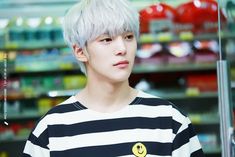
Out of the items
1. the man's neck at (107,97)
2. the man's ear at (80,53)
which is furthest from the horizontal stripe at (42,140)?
the man's ear at (80,53)

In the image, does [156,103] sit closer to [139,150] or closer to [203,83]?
[139,150]

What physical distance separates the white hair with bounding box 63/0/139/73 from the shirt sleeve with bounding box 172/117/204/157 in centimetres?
35

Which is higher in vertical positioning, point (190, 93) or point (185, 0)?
point (185, 0)

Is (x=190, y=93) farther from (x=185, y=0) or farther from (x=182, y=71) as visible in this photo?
(x=185, y=0)

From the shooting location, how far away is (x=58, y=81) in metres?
3.92

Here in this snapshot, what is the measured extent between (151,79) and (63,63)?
0.73m

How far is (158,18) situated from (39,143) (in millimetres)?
2422

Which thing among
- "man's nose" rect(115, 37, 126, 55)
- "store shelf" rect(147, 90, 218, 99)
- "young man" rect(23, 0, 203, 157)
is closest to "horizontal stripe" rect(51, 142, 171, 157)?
"young man" rect(23, 0, 203, 157)

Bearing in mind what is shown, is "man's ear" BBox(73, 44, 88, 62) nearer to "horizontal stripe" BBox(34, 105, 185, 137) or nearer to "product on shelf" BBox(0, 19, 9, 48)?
"horizontal stripe" BBox(34, 105, 185, 137)

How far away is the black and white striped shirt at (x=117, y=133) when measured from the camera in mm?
1501

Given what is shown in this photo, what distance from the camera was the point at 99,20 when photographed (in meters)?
1.47

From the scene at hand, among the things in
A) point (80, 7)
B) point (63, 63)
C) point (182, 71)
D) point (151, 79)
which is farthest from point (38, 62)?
point (80, 7)

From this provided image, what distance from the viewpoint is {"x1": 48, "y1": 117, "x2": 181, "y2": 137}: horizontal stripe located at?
1.52 meters

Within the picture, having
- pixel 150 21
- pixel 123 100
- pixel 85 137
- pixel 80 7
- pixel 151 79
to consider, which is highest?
pixel 150 21
